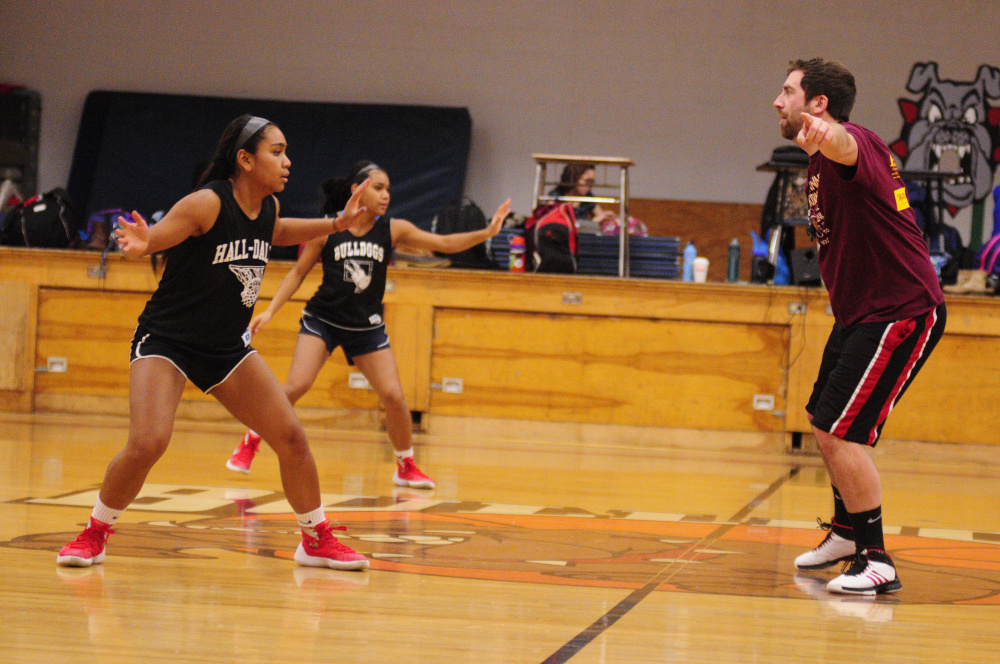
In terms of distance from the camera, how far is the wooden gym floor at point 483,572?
8.46ft

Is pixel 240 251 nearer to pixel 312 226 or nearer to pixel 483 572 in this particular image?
pixel 312 226

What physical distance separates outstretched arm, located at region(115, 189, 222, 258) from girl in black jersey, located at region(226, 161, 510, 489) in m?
2.12

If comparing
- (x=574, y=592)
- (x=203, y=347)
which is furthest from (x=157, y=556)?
(x=574, y=592)

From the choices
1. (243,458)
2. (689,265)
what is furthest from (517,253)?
(243,458)

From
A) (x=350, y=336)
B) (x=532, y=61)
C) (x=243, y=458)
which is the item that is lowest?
(x=243, y=458)

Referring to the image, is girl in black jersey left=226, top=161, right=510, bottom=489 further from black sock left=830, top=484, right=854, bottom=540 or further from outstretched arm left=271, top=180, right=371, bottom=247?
black sock left=830, top=484, right=854, bottom=540

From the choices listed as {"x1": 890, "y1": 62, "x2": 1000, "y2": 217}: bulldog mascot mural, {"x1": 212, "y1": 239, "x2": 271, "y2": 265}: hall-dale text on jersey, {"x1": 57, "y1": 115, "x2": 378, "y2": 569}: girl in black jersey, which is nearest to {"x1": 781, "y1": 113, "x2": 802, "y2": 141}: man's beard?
{"x1": 57, "y1": 115, "x2": 378, "y2": 569}: girl in black jersey

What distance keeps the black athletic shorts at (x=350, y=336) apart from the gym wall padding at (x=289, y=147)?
476 centimetres

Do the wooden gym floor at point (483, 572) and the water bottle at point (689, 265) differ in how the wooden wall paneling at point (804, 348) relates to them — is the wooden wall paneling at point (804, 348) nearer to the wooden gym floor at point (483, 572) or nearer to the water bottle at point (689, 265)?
the water bottle at point (689, 265)

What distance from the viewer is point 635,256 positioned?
26.8 ft

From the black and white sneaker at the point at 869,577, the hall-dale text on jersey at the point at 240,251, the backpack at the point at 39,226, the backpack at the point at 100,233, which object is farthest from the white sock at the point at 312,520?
the backpack at the point at 39,226

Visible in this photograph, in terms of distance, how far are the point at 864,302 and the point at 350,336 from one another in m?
2.84

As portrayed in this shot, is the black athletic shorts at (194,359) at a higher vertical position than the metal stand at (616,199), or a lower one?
lower

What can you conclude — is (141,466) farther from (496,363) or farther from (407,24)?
(407,24)
